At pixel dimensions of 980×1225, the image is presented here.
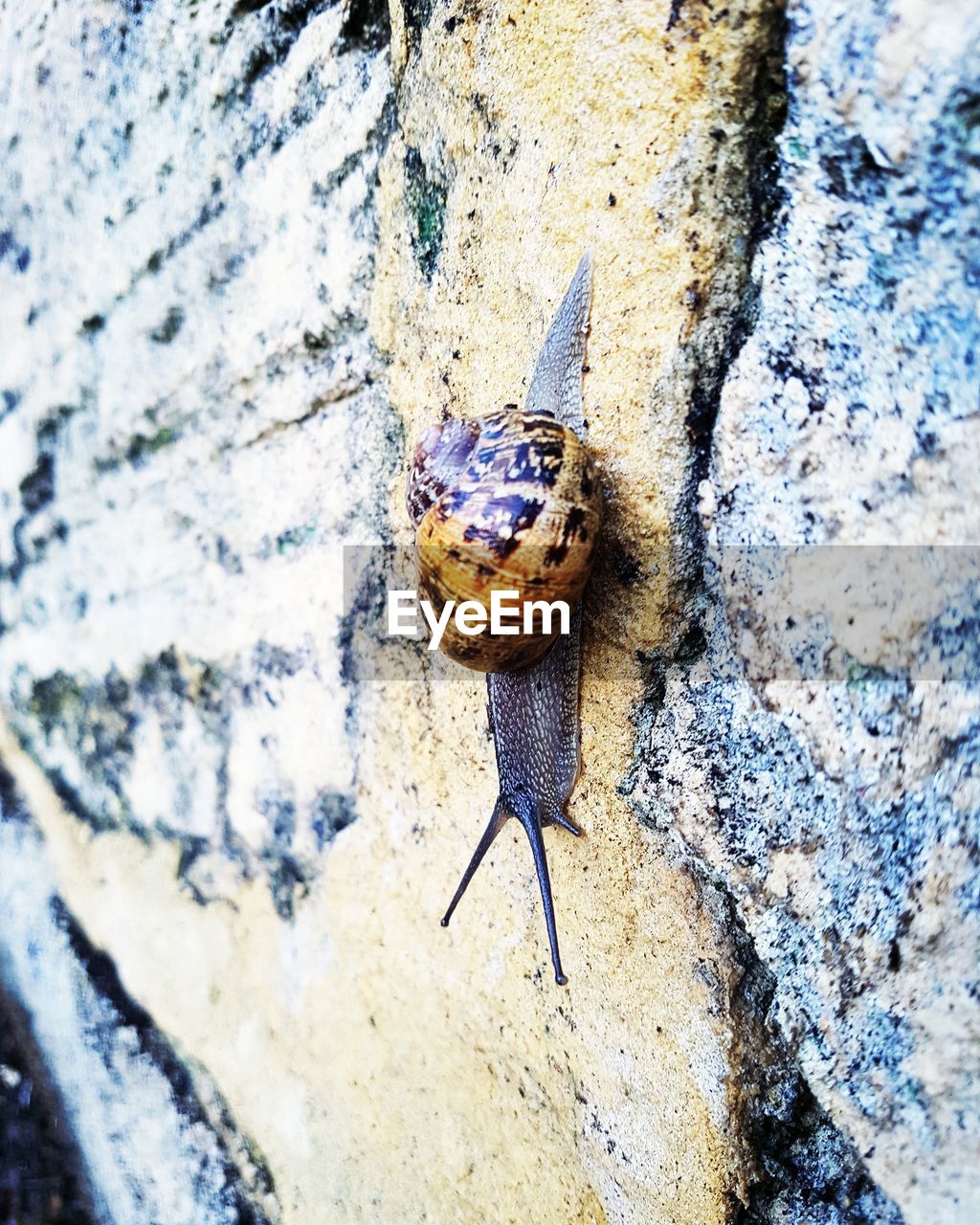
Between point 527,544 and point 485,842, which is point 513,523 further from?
point 485,842

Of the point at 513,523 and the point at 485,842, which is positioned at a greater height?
the point at 513,523

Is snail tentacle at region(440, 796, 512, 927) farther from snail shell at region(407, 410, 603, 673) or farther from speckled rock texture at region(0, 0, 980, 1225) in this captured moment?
snail shell at region(407, 410, 603, 673)

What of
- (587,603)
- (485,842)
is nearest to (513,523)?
(587,603)

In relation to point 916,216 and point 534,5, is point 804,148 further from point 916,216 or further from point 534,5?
point 534,5

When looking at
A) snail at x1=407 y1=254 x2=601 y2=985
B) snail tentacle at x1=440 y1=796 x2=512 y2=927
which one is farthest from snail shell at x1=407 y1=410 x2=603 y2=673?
snail tentacle at x1=440 y1=796 x2=512 y2=927

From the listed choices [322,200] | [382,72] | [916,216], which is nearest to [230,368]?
[322,200]
